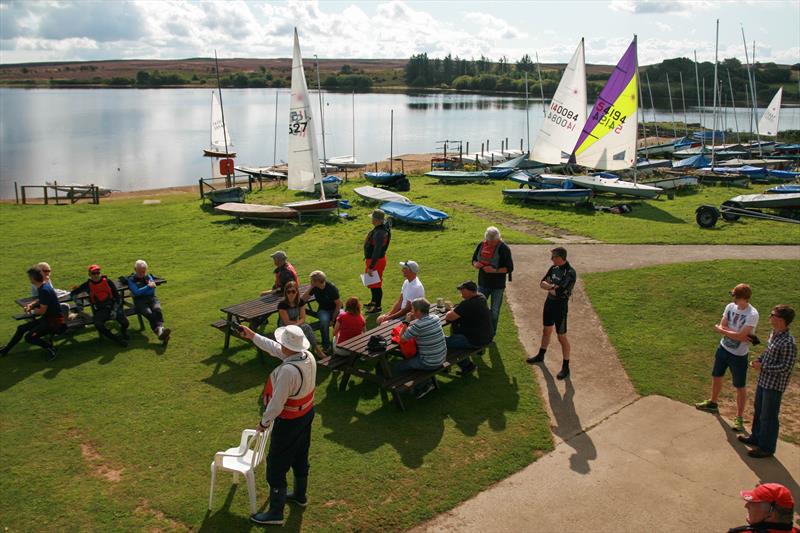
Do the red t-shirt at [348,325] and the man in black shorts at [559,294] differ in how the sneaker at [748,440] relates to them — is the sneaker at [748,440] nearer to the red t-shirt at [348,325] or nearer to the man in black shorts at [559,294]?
the man in black shorts at [559,294]

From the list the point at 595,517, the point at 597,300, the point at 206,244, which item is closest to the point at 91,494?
the point at 595,517

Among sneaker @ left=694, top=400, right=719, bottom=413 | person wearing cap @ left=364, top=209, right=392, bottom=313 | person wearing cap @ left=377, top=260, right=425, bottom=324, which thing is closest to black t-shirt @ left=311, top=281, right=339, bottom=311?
person wearing cap @ left=377, top=260, right=425, bottom=324

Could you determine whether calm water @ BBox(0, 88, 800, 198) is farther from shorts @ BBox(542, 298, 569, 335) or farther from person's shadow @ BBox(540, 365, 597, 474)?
person's shadow @ BBox(540, 365, 597, 474)

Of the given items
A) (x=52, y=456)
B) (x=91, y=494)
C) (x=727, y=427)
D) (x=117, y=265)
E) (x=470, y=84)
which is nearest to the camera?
(x=91, y=494)

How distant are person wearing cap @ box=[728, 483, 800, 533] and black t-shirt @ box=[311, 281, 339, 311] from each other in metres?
7.39

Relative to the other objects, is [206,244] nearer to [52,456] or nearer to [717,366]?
[52,456]

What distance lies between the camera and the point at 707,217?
63.7 feet

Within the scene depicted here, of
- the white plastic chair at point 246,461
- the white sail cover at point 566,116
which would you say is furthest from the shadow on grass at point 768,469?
the white sail cover at point 566,116

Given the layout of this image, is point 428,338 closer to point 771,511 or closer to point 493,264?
point 493,264

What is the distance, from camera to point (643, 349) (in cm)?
1050

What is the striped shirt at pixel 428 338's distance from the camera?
27.6ft

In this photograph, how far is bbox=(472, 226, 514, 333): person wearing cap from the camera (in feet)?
33.7

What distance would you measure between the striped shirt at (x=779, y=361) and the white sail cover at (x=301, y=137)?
1782 centimetres

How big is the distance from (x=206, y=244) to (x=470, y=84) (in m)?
168
